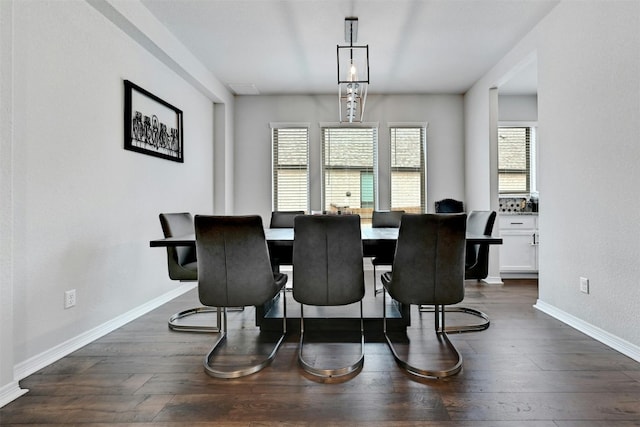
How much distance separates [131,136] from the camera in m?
2.94

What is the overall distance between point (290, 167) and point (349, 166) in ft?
2.99

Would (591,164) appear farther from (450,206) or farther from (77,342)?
(77,342)

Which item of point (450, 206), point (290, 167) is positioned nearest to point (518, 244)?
point (450, 206)

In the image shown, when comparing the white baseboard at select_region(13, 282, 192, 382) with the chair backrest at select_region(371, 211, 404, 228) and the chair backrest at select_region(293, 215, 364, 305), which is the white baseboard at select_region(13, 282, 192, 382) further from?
the chair backrest at select_region(371, 211, 404, 228)

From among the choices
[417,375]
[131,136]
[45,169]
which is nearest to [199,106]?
[131,136]

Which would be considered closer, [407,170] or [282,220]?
[282,220]

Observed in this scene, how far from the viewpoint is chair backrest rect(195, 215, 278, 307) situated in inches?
79.5

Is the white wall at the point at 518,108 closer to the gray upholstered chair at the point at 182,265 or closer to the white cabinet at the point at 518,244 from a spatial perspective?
the white cabinet at the point at 518,244

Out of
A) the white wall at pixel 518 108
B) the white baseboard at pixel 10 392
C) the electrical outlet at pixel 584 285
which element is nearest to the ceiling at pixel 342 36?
the white wall at pixel 518 108

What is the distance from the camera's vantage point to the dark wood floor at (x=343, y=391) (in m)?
1.56

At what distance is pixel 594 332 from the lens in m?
2.48

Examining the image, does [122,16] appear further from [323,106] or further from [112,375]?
A: [323,106]

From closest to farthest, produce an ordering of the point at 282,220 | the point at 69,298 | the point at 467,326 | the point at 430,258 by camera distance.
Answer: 1. the point at 430,258
2. the point at 69,298
3. the point at 467,326
4. the point at 282,220

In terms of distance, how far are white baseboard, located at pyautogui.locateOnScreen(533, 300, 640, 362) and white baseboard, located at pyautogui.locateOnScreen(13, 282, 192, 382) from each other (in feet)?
12.0
